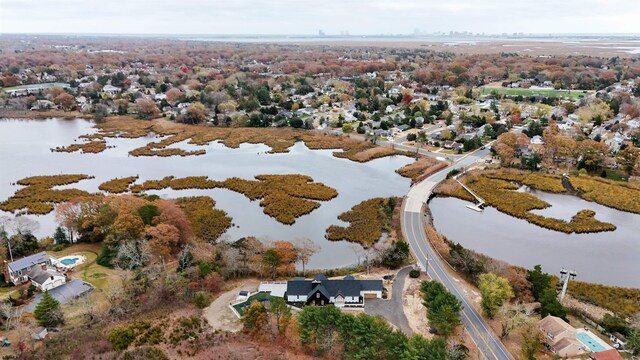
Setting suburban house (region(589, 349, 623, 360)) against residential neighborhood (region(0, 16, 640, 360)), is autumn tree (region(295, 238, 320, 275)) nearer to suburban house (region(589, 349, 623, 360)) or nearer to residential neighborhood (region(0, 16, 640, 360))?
residential neighborhood (region(0, 16, 640, 360))

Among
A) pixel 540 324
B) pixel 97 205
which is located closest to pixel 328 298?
pixel 540 324

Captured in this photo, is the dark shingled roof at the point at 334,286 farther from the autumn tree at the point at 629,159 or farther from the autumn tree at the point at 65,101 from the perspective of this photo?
the autumn tree at the point at 65,101

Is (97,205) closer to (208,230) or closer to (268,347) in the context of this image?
(208,230)

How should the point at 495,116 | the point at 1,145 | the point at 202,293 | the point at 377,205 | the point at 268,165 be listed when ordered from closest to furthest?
the point at 202,293
the point at 377,205
the point at 268,165
the point at 1,145
the point at 495,116

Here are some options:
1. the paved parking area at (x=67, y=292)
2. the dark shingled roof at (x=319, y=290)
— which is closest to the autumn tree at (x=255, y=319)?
the dark shingled roof at (x=319, y=290)

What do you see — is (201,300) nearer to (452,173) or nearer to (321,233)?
(321,233)

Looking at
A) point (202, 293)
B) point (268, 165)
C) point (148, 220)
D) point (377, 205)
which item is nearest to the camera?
point (202, 293)
